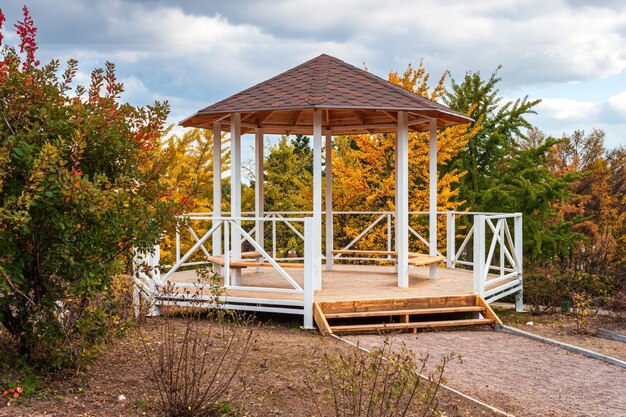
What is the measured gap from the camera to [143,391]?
16.4 ft

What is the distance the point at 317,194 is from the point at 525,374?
151 inches

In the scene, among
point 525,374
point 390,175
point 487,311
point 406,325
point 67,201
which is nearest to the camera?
point 67,201

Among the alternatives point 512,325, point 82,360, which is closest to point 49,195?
point 82,360

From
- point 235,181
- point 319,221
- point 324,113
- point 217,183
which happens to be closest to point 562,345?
point 319,221

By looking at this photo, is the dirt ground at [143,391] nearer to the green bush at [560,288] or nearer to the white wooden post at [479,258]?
the white wooden post at [479,258]

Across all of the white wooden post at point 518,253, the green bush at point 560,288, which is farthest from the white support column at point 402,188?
the green bush at point 560,288

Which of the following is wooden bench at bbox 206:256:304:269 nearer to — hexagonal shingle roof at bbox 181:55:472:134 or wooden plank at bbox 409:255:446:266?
wooden plank at bbox 409:255:446:266

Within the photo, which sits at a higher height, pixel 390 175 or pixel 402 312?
pixel 390 175

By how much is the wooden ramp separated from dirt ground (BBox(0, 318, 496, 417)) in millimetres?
1665

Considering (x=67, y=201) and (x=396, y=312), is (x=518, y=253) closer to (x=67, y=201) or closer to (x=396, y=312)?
(x=396, y=312)

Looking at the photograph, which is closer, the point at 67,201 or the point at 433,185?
the point at 67,201

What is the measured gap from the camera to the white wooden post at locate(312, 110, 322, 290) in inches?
350

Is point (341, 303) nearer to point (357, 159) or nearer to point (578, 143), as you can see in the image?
point (357, 159)

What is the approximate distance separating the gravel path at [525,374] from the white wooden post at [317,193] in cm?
147
